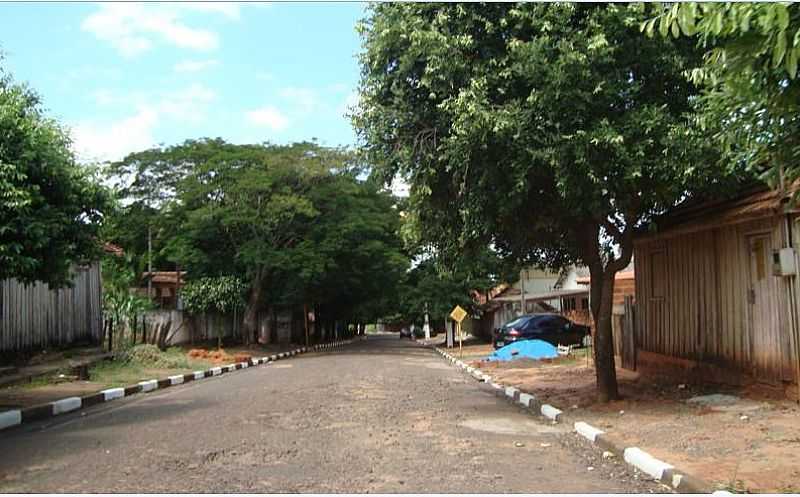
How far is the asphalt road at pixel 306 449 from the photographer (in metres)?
6.54

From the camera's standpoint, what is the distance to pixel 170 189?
32.3 m

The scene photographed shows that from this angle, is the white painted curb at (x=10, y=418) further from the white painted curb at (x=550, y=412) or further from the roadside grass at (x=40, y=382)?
the white painted curb at (x=550, y=412)

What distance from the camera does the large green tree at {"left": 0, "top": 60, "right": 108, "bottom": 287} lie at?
10.3m

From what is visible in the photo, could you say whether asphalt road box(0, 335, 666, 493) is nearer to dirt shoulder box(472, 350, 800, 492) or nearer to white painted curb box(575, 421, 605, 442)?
white painted curb box(575, 421, 605, 442)

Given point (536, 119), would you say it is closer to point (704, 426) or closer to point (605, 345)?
point (605, 345)

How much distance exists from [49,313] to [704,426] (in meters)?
16.2

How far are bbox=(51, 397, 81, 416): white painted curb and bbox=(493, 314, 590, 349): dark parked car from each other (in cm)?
1702

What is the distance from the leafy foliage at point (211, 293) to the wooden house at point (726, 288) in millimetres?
20489

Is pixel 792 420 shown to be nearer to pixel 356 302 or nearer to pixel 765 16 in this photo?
pixel 765 16

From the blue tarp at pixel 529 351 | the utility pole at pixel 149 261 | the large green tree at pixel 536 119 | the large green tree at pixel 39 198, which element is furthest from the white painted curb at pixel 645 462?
the utility pole at pixel 149 261

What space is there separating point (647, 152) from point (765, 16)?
624cm

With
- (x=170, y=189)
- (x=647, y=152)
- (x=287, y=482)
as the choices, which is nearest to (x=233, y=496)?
(x=287, y=482)

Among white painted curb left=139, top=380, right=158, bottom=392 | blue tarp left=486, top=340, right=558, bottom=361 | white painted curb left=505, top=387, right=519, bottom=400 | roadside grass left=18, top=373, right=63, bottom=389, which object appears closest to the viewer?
white painted curb left=505, top=387, right=519, bottom=400

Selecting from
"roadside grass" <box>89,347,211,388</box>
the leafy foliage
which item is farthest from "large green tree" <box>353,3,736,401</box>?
the leafy foliage
